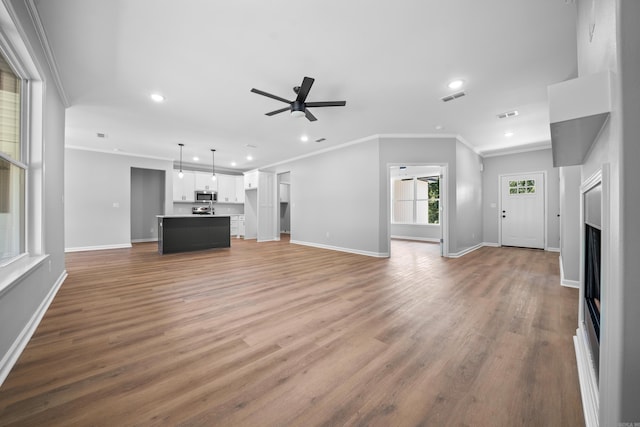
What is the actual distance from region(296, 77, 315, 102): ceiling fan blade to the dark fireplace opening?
261 centimetres

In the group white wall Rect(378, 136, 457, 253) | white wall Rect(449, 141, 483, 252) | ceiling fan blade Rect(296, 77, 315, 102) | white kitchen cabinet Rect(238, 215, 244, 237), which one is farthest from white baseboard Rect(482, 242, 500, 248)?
white kitchen cabinet Rect(238, 215, 244, 237)

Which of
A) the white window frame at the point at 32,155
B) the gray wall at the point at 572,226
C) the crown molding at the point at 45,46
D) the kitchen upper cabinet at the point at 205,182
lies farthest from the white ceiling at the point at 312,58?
the kitchen upper cabinet at the point at 205,182

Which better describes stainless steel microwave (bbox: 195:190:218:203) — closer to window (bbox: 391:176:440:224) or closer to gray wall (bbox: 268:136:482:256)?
gray wall (bbox: 268:136:482:256)

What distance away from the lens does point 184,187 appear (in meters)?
8.27

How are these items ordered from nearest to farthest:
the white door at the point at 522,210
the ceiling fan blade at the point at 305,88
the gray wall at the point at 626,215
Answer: the gray wall at the point at 626,215 < the ceiling fan blade at the point at 305,88 < the white door at the point at 522,210

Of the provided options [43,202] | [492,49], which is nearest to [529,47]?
[492,49]

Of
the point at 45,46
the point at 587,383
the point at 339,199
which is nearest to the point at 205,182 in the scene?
the point at 339,199

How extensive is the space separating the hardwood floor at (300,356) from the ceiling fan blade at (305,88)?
7.95 feet

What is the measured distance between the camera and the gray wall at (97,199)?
6.15 metres

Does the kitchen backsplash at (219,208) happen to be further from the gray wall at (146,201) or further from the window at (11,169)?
the window at (11,169)

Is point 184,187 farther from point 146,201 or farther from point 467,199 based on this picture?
point 467,199

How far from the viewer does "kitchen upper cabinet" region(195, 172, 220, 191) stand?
8.54 meters

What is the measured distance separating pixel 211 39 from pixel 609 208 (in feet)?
10.0

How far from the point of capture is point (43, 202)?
2.43 metres
